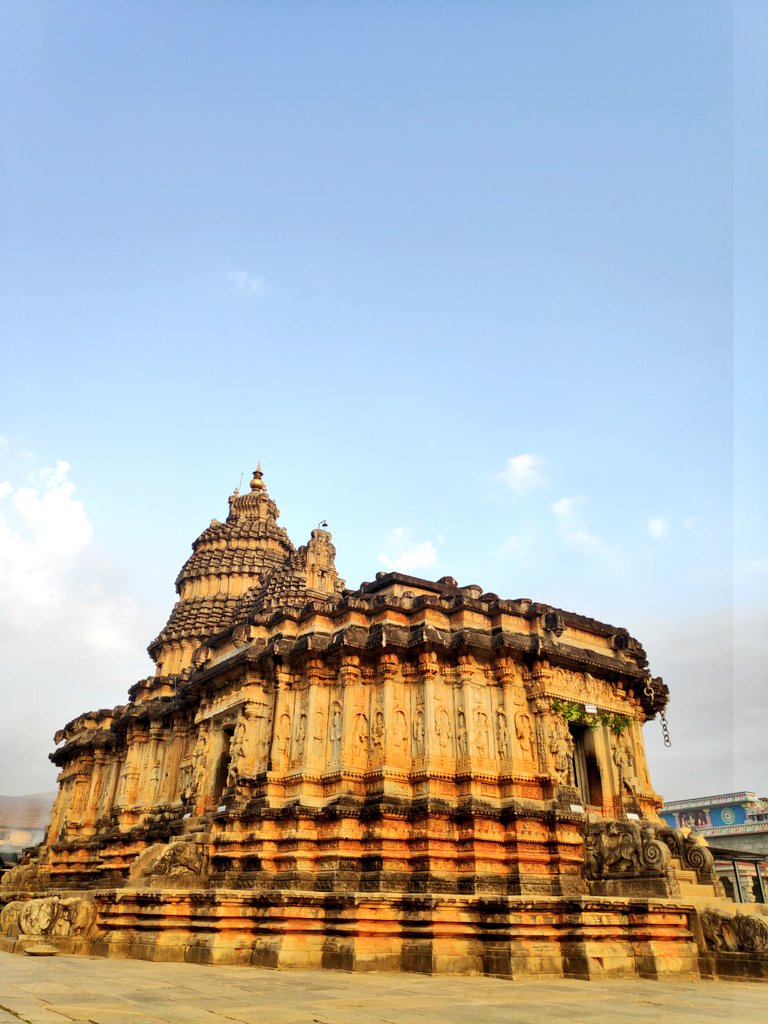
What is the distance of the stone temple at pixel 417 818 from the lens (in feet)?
44.8

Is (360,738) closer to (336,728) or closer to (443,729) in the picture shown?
(336,728)

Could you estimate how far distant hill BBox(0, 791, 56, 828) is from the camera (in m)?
106

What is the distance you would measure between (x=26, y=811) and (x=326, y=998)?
12446 centimetres

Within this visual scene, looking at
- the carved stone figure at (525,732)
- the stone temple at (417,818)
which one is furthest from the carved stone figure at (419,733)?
the carved stone figure at (525,732)

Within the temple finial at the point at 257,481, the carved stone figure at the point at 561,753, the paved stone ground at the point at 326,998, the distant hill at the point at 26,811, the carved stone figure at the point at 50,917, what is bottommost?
the paved stone ground at the point at 326,998

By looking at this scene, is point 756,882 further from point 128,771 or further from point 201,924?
point 201,924

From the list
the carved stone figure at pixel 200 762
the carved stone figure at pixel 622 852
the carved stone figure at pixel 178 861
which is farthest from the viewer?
the carved stone figure at pixel 200 762

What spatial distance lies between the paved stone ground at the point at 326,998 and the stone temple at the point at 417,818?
3.21 feet

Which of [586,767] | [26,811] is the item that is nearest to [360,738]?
[586,767]

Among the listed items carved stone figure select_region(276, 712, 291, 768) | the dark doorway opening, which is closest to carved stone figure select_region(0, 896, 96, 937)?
carved stone figure select_region(276, 712, 291, 768)

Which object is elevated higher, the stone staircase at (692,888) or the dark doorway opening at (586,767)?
the dark doorway opening at (586,767)

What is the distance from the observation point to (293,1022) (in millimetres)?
7328

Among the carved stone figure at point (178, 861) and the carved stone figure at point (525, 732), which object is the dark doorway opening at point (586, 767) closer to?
the carved stone figure at point (525, 732)

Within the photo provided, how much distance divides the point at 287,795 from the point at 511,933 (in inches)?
259
